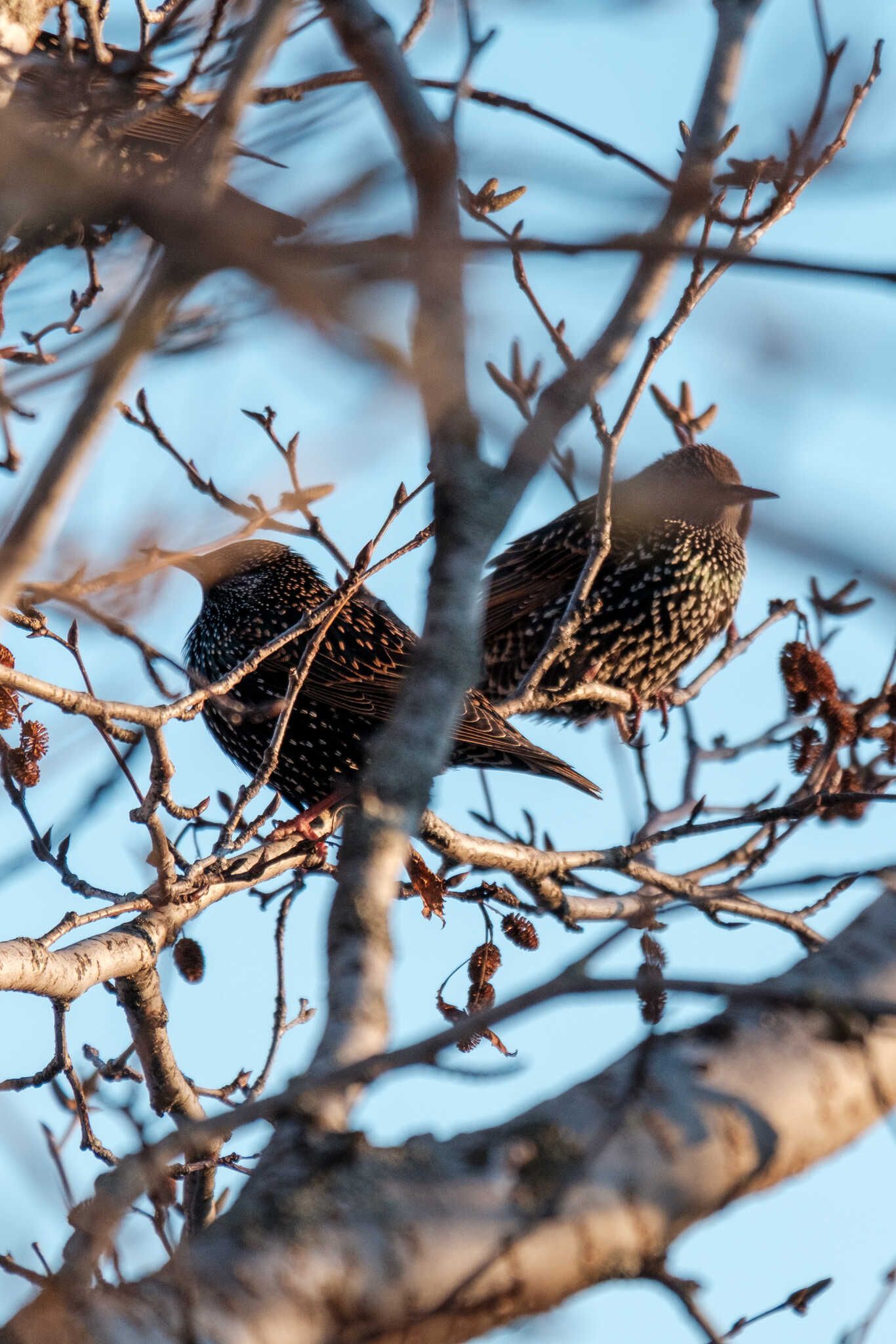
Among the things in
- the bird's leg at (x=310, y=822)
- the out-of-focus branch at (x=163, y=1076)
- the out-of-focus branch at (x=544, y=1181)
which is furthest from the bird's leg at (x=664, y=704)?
the out-of-focus branch at (x=544, y=1181)

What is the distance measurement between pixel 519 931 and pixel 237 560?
249cm

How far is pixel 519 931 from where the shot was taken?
3924 millimetres

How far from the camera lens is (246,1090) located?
3906mm

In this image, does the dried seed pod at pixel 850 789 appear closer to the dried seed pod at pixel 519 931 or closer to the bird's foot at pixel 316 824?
the dried seed pod at pixel 519 931

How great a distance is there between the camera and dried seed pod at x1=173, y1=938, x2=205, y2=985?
11.8 ft

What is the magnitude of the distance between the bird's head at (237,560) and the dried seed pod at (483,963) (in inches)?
85.5

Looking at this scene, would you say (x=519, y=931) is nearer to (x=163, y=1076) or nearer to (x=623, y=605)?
(x=163, y=1076)

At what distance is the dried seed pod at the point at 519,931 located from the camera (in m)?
3.92

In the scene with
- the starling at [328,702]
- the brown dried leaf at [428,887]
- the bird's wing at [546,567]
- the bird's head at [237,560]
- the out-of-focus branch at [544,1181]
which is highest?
the bird's head at [237,560]

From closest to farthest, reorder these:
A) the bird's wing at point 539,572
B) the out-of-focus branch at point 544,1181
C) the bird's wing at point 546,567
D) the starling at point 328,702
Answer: the out-of-focus branch at point 544,1181
the starling at point 328,702
the bird's wing at point 546,567
the bird's wing at point 539,572

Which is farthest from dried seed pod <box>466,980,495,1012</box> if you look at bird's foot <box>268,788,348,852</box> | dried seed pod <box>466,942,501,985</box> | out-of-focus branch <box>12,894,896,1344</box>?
out-of-focus branch <box>12,894,896,1344</box>

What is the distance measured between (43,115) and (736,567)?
4.99 metres

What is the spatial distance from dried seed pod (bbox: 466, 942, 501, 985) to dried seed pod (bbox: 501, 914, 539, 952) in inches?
6.5

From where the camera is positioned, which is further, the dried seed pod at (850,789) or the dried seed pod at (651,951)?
the dried seed pod at (850,789)
